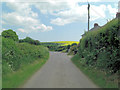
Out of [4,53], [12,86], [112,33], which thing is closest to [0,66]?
[4,53]

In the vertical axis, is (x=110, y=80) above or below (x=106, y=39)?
below

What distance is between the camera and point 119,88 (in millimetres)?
6559

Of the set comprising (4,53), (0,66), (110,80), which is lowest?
(110,80)

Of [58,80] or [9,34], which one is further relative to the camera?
[9,34]

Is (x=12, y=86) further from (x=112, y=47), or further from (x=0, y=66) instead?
(x=112, y=47)

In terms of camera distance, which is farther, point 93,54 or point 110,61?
point 93,54

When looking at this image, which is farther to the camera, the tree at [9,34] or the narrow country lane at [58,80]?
the tree at [9,34]

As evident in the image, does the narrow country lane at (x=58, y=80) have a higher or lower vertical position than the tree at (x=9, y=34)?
lower

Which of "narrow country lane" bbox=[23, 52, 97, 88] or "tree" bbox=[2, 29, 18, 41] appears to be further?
"tree" bbox=[2, 29, 18, 41]

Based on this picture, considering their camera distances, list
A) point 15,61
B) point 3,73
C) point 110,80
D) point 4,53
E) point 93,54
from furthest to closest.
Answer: point 93,54, point 15,61, point 4,53, point 3,73, point 110,80

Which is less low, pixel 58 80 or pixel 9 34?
pixel 9 34

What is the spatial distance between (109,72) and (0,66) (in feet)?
20.8

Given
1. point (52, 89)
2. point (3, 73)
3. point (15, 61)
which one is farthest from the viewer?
point (15, 61)

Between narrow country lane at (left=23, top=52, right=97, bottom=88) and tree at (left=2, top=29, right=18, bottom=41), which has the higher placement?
tree at (left=2, top=29, right=18, bottom=41)
